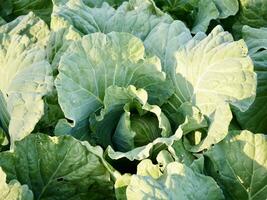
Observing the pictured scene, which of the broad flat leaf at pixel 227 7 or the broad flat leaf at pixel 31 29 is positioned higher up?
the broad flat leaf at pixel 31 29

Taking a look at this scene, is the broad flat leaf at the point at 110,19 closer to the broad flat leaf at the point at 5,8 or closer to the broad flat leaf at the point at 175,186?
the broad flat leaf at the point at 5,8

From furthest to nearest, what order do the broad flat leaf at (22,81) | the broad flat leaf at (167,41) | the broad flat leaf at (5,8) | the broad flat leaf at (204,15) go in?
the broad flat leaf at (5,8) < the broad flat leaf at (204,15) < the broad flat leaf at (167,41) < the broad flat leaf at (22,81)

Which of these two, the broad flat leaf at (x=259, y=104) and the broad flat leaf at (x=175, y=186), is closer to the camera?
the broad flat leaf at (x=175, y=186)

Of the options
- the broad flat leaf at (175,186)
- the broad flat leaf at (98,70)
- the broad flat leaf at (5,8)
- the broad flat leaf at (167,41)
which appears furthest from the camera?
the broad flat leaf at (5,8)

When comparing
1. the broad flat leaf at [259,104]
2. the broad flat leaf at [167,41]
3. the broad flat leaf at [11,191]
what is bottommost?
the broad flat leaf at [259,104]

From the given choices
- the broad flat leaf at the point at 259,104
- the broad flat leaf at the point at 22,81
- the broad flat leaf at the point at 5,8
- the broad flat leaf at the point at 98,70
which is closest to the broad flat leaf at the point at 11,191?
the broad flat leaf at the point at 22,81

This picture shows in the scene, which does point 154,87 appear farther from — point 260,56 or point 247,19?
point 247,19

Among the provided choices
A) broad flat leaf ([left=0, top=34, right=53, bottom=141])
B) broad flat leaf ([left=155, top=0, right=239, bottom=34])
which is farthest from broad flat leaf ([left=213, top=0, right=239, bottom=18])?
broad flat leaf ([left=0, top=34, right=53, bottom=141])
